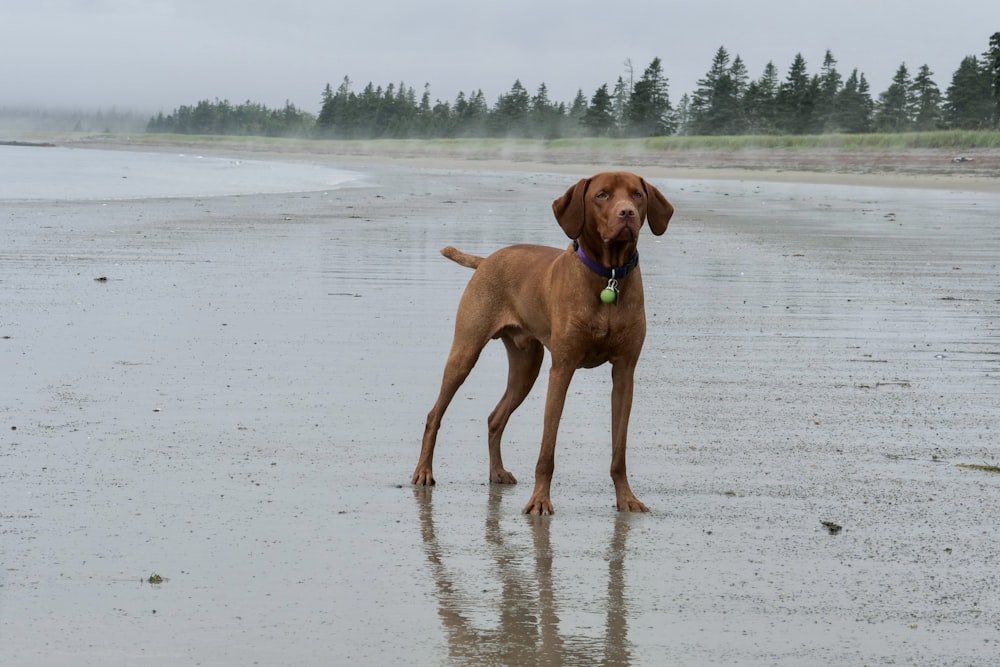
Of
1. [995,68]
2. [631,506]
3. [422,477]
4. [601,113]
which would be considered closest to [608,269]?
[631,506]

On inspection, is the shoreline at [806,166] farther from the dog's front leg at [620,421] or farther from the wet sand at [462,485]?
the dog's front leg at [620,421]

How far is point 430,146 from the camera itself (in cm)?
9525

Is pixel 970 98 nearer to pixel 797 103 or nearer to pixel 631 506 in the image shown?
pixel 797 103

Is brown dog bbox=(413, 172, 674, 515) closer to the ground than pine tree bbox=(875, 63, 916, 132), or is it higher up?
closer to the ground

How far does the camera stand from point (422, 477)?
5750 mm

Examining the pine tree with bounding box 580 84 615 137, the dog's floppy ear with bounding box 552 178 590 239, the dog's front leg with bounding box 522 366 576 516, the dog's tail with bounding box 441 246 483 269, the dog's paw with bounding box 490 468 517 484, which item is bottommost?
the dog's paw with bounding box 490 468 517 484

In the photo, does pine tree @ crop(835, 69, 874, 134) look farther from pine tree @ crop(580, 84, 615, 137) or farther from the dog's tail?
the dog's tail

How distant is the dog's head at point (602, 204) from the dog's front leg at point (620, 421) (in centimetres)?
56

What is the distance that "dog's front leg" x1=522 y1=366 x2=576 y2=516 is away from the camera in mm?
5316

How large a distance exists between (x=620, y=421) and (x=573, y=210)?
2.95 feet

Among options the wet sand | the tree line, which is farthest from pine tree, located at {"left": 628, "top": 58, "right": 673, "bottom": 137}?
the wet sand

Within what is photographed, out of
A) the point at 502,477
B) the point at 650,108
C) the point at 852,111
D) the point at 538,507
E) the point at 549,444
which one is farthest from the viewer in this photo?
the point at 650,108

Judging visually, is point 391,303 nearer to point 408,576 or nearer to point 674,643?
point 408,576

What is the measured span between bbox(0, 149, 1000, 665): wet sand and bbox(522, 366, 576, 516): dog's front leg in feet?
0.31
